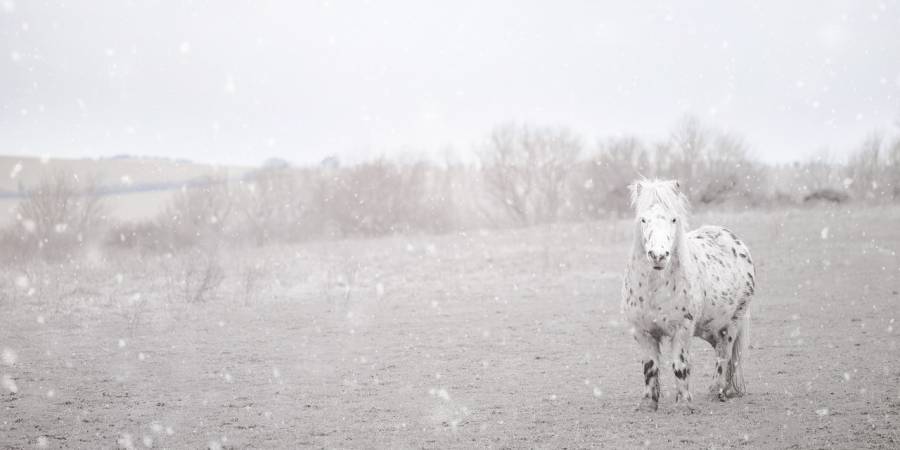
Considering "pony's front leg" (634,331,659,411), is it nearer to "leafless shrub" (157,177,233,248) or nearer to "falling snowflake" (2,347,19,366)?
"falling snowflake" (2,347,19,366)

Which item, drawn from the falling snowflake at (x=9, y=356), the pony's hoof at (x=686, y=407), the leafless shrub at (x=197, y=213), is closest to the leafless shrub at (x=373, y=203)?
the leafless shrub at (x=197, y=213)

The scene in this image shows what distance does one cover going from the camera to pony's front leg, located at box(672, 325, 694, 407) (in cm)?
624

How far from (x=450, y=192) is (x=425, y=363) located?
46.3 meters

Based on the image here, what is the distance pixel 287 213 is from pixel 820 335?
4314 centimetres

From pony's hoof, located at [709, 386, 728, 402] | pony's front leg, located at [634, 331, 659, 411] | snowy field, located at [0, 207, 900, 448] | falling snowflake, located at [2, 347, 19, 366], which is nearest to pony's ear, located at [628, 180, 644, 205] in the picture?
pony's front leg, located at [634, 331, 659, 411]

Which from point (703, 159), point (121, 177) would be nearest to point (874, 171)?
point (703, 159)

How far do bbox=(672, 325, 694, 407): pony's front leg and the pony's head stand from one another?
0.72 m

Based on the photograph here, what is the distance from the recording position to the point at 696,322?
22.1 ft

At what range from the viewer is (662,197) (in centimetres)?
609

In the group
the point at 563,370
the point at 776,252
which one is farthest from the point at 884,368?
the point at 776,252

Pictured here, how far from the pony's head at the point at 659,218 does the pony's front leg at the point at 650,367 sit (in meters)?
0.86

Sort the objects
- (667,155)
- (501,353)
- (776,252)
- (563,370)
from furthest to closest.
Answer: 1. (667,155)
2. (776,252)
3. (501,353)
4. (563,370)

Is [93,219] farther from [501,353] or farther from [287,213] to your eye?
[501,353]

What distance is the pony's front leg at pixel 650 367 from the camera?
6.48 metres
